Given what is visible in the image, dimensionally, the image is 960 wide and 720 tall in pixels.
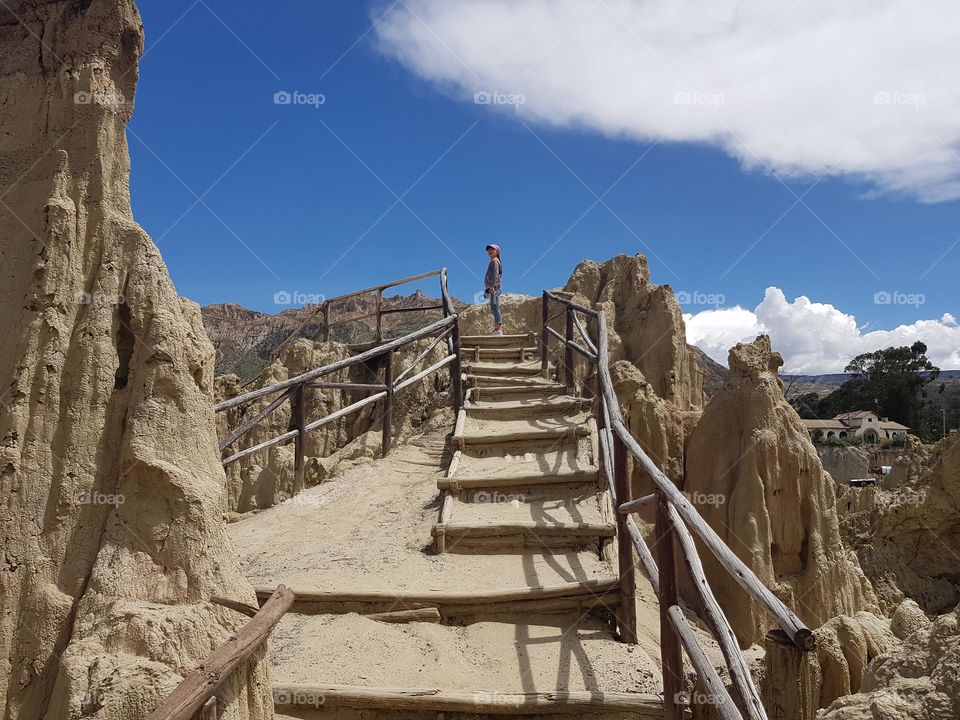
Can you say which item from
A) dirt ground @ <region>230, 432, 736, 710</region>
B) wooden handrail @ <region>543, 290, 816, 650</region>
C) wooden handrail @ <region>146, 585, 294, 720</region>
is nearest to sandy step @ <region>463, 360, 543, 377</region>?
dirt ground @ <region>230, 432, 736, 710</region>

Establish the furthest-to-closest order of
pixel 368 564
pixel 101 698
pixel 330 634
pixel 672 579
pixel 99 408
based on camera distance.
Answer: pixel 368 564 < pixel 330 634 < pixel 672 579 < pixel 99 408 < pixel 101 698

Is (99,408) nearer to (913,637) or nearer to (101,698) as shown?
(101,698)

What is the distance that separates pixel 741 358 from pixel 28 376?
27.9 ft

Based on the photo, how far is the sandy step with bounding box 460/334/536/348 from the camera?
35.2ft

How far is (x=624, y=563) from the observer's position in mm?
3984

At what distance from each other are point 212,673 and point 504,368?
7910mm

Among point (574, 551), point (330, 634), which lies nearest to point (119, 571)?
point (330, 634)

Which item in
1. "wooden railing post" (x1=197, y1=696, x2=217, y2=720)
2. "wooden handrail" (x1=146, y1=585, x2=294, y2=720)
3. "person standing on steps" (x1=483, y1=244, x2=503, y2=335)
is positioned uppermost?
"person standing on steps" (x1=483, y1=244, x2=503, y2=335)

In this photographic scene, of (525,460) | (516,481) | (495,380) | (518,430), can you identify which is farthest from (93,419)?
(495,380)

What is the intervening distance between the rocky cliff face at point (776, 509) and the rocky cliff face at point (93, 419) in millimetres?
6936

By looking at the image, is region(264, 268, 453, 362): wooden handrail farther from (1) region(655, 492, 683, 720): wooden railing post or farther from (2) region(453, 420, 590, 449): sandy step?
(1) region(655, 492, 683, 720): wooden railing post

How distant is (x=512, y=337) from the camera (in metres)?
10.8

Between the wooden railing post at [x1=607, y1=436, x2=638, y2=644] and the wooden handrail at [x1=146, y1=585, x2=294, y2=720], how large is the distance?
2.36m

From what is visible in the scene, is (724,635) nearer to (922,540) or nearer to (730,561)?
(730,561)
